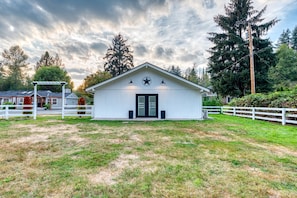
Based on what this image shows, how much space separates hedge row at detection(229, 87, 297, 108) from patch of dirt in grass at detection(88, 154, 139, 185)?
9875 millimetres

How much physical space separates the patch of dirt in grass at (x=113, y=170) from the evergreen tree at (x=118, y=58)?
34.5 metres

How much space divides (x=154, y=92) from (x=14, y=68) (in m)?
40.9

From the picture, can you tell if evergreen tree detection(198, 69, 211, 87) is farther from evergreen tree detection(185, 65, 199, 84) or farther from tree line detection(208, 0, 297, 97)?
tree line detection(208, 0, 297, 97)

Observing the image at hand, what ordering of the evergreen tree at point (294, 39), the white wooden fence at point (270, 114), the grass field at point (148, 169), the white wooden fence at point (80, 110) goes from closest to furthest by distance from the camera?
1. the grass field at point (148, 169)
2. the white wooden fence at point (270, 114)
3. the white wooden fence at point (80, 110)
4. the evergreen tree at point (294, 39)

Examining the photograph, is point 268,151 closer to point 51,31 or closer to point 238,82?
point 51,31

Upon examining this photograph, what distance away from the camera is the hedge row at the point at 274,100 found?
10.5m

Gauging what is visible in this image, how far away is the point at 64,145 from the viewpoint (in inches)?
222

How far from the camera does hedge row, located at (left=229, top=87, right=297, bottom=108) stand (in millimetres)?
10513

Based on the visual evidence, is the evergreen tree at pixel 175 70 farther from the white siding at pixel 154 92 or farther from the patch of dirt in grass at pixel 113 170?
the patch of dirt in grass at pixel 113 170

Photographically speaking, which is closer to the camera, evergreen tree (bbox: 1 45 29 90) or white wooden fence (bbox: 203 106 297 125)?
white wooden fence (bbox: 203 106 297 125)

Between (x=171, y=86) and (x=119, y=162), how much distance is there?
970cm

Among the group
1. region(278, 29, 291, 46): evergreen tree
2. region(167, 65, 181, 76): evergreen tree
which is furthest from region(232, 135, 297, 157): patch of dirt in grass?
region(278, 29, 291, 46): evergreen tree

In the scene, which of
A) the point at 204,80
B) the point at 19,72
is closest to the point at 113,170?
the point at 19,72

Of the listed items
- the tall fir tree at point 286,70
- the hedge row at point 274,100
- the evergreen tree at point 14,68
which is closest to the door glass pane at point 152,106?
the hedge row at point 274,100
